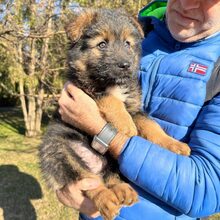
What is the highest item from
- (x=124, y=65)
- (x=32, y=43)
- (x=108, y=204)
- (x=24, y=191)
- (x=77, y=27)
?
(x=77, y=27)

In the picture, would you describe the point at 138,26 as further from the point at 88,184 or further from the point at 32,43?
the point at 32,43

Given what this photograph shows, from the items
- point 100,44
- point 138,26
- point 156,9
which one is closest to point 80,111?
point 100,44

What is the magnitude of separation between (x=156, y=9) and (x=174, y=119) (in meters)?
1.06

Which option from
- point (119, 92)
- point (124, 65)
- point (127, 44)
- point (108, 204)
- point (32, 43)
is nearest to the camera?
point (108, 204)

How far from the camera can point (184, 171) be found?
81.0 inches

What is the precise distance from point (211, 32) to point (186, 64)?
279 millimetres

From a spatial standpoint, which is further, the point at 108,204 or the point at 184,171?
the point at 108,204

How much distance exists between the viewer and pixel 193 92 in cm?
224

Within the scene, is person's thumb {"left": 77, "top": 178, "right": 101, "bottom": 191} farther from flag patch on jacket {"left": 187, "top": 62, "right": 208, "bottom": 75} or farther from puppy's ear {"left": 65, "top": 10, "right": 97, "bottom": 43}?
puppy's ear {"left": 65, "top": 10, "right": 97, "bottom": 43}

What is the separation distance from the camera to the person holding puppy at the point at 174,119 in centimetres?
207

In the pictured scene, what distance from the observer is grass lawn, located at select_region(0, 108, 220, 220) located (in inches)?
257

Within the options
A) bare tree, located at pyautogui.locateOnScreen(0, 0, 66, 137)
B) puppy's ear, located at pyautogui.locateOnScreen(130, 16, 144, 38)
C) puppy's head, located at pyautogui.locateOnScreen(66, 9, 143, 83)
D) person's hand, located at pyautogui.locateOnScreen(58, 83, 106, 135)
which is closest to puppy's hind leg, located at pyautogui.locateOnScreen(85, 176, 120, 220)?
person's hand, located at pyautogui.locateOnScreen(58, 83, 106, 135)

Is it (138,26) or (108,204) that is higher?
(138,26)

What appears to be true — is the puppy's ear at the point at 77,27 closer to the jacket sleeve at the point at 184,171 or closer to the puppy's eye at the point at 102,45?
the puppy's eye at the point at 102,45
